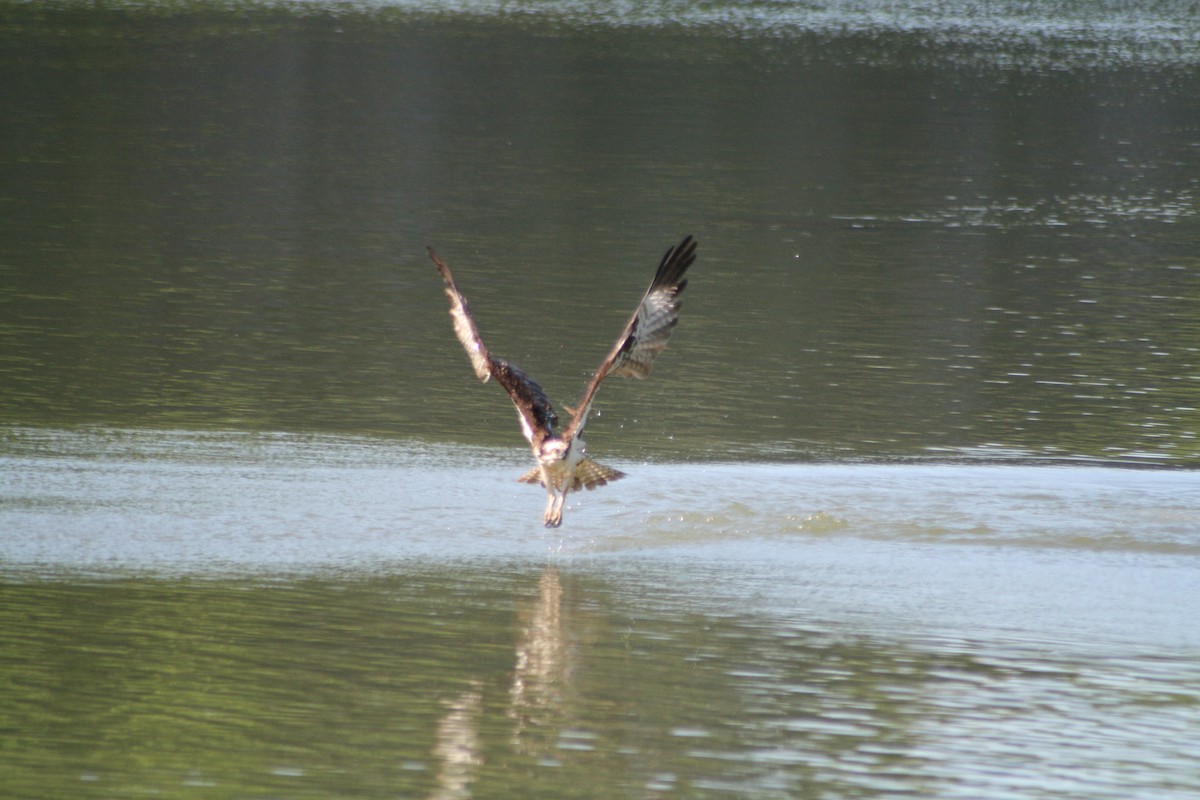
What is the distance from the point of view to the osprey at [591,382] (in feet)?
31.7

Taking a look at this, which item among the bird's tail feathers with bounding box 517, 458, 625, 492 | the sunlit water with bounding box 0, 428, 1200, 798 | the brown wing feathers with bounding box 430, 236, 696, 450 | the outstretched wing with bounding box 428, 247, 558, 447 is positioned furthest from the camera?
the bird's tail feathers with bounding box 517, 458, 625, 492

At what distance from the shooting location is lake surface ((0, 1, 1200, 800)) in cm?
732

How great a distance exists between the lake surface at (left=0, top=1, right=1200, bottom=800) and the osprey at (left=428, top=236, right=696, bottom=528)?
1.16ft

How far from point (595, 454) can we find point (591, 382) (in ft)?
7.54

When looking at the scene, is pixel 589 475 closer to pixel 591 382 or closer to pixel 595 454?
pixel 591 382

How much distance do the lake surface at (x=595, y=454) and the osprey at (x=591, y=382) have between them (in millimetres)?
353

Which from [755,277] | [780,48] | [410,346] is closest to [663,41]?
[780,48]

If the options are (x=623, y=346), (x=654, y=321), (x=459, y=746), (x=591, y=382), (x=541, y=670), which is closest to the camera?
(x=459, y=746)

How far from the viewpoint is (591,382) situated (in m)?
9.86

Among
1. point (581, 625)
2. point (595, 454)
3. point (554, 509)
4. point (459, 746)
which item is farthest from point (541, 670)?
point (595, 454)

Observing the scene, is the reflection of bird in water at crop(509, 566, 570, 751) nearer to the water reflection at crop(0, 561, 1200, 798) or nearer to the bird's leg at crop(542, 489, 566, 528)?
the water reflection at crop(0, 561, 1200, 798)

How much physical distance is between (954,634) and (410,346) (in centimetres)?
725

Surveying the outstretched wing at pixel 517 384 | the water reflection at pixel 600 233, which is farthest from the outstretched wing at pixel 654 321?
the water reflection at pixel 600 233

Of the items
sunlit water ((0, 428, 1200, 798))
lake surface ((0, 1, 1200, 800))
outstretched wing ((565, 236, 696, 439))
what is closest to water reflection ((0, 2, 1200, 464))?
lake surface ((0, 1, 1200, 800))
